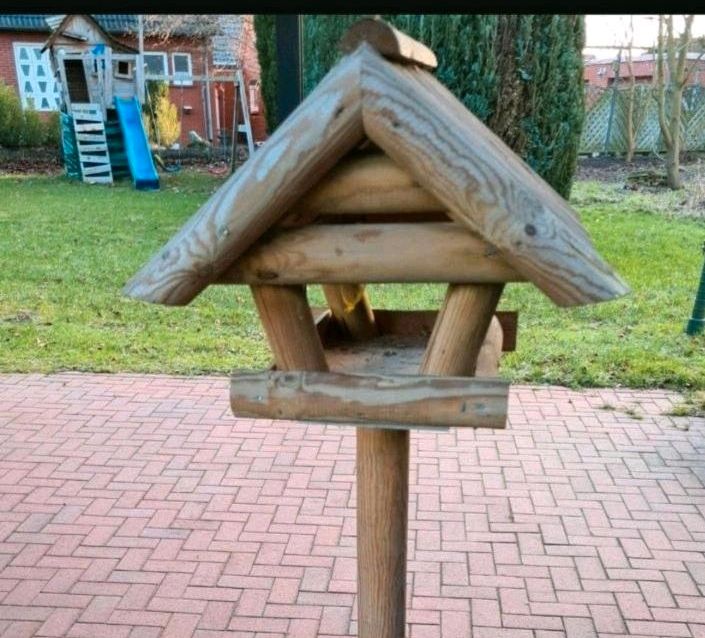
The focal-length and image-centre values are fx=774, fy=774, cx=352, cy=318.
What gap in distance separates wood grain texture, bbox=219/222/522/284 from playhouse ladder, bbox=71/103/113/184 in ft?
51.5

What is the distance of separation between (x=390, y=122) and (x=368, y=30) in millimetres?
194

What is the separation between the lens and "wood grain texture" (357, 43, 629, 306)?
1464 mm

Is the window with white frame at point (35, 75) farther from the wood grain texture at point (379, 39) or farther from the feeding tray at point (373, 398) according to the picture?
the wood grain texture at point (379, 39)

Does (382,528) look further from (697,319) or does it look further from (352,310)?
(697,319)

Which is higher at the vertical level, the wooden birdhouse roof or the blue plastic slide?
the wooden birdhouse roof

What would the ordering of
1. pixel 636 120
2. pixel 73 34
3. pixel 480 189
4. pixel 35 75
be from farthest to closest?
pixel 35 75 → pixel 636 120 → pixel 73 34 → pixel 480 189

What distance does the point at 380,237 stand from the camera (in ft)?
5.33

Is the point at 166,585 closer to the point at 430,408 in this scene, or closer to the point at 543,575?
the point at 543,575

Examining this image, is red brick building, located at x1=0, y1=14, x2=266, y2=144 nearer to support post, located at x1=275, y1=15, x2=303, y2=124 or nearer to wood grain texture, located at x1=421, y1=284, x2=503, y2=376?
support post, located at x1=275, y1=15, x2=303, y2=124

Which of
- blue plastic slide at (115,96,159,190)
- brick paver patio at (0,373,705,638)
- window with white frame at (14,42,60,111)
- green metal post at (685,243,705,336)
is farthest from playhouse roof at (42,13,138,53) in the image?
green metal post at (685,243,705,336)

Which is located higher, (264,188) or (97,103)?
(264,188)

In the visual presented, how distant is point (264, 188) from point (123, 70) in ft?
57.0

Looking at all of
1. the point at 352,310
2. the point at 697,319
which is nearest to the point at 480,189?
the point at 352,310

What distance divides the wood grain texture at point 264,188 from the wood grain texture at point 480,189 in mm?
49
